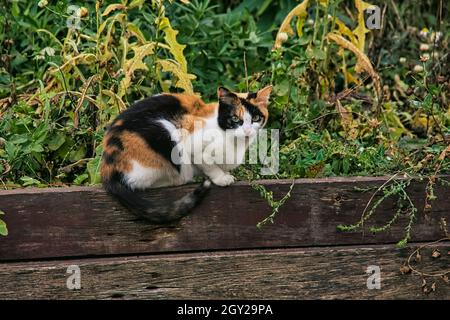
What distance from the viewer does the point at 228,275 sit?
296cm

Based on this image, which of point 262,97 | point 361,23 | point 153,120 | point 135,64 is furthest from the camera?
point 361,23

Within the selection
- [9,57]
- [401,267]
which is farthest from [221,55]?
[401,267]

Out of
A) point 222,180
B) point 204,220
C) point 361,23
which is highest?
point 361,23

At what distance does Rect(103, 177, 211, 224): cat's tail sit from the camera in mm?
2854

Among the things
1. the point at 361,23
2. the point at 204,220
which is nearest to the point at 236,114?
the point at 204,220

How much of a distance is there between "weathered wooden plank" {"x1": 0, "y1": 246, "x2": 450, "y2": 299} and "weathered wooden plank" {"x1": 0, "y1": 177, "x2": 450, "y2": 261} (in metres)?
0.04

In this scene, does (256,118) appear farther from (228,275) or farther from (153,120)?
(228,275)

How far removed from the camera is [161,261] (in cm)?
295

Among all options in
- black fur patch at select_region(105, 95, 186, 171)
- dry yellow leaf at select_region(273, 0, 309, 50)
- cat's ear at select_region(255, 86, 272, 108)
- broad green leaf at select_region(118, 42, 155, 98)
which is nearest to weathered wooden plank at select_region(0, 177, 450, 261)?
black fur patch at select_region(105, 95, 186, 171)

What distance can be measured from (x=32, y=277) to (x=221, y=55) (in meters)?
1.40

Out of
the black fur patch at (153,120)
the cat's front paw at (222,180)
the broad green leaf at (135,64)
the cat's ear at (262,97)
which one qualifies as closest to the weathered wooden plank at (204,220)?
the cat's front paw at (222,180)

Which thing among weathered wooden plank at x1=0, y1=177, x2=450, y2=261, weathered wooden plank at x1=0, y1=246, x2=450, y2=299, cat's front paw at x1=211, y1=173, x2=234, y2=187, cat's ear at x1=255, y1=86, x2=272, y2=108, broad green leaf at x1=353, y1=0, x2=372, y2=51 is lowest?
weathered wooden plank at x1=0, y1=246, x2=450, y2=299

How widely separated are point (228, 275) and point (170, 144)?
0.46 metres

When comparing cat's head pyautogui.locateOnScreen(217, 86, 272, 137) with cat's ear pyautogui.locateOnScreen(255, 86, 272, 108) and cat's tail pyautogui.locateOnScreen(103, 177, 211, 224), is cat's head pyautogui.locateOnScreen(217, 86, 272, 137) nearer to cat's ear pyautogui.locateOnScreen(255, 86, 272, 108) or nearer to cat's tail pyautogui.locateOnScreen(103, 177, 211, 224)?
cat's ear pyautogui.locateOnScreen(255, 86, 272, 108)
